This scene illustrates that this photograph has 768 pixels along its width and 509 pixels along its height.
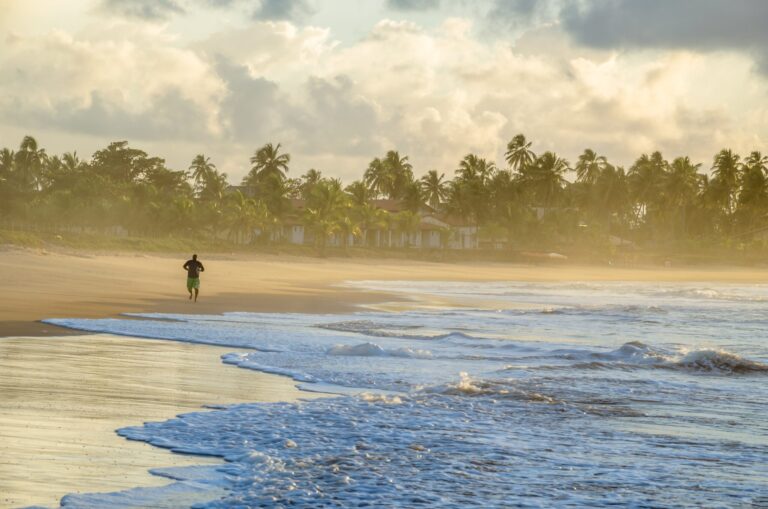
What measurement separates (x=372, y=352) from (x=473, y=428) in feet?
20.3

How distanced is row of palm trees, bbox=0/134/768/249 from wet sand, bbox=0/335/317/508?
74.8 meters

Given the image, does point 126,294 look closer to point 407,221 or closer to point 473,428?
point 473,428

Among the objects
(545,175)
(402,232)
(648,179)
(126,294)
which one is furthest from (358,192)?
(126,294)

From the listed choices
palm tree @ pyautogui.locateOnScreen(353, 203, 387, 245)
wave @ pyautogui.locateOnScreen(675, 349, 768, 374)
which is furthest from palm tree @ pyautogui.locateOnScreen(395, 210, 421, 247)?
wave @ pyautogui.locateOnScreen(675, 349, 768, 374)

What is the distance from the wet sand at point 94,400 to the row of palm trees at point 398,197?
74.8m

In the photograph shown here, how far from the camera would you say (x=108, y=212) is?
91688 millimetres

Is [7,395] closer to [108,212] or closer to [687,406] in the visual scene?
[687,406]

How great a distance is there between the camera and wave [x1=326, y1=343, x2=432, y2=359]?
14078 millimetres

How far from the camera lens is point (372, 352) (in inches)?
561

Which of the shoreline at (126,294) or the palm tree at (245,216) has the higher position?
the palm tree at (245,216)

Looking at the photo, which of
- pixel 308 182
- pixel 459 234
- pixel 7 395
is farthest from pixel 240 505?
pixel 308 182

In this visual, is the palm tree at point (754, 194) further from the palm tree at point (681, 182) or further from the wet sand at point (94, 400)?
the wet sand at point (94, 400)

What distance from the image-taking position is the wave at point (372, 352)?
14.1 meters

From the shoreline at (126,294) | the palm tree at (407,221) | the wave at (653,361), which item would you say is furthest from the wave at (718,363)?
the palm tree at (407,221)
